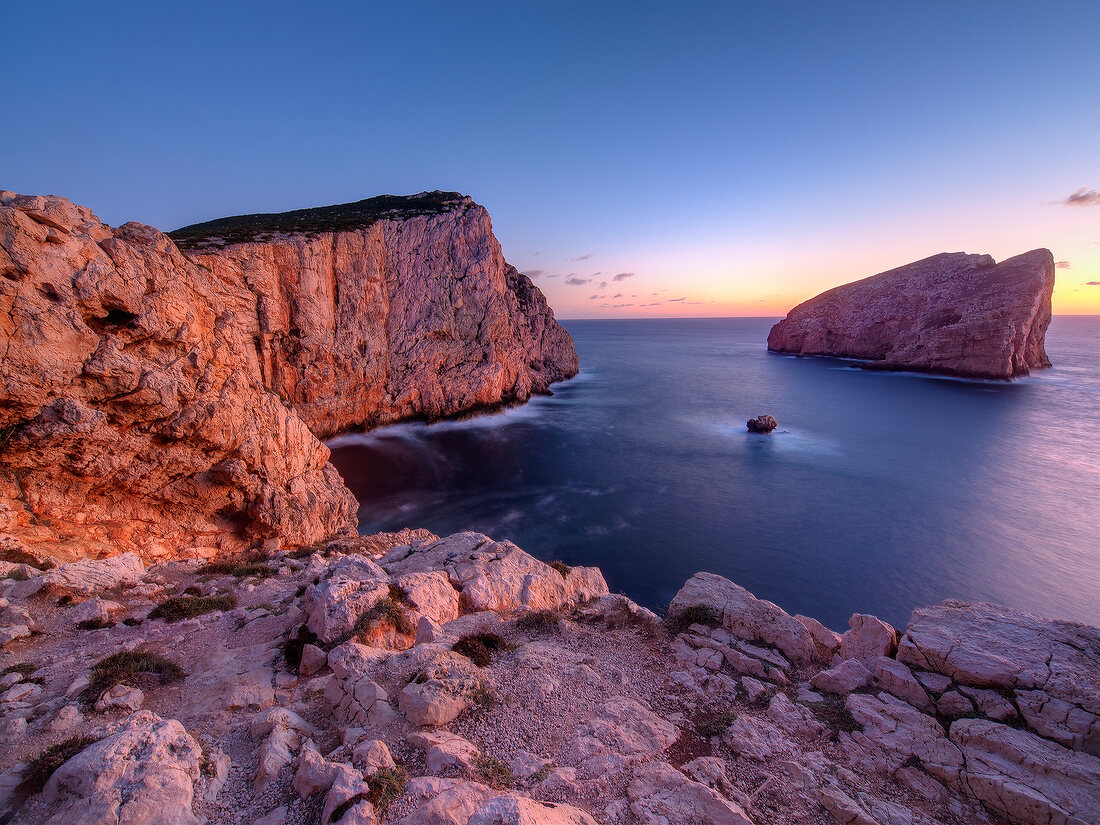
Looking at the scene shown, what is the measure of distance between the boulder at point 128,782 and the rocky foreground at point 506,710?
16mm

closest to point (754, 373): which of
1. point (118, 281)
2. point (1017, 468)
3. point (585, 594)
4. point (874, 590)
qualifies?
point (1017, 468)

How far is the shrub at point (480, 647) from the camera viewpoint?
616 centimetres

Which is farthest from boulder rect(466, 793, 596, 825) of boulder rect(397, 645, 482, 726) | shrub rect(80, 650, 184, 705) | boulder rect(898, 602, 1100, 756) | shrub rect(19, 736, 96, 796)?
boulder rect(898, 602, 1100, 756)

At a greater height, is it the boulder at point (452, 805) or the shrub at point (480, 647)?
the boulder at point (452, 805)

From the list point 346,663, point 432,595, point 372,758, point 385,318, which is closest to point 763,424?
point 385,318

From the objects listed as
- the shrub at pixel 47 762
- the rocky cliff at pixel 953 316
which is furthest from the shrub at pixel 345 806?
the rocky cliff at pixel 953 316

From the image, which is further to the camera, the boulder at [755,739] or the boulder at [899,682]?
the boulder at [899,682]

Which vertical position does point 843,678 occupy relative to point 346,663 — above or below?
below

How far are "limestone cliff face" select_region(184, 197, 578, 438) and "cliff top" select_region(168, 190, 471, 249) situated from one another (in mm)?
1233

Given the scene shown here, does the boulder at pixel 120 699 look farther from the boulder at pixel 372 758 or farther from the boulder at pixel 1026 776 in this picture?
the boulder at pixel 1026 776

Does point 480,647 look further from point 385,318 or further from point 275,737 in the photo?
point 385,318

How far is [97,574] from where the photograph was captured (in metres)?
7.90

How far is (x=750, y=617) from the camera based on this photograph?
780 cm

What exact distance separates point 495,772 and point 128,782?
3.08 m
